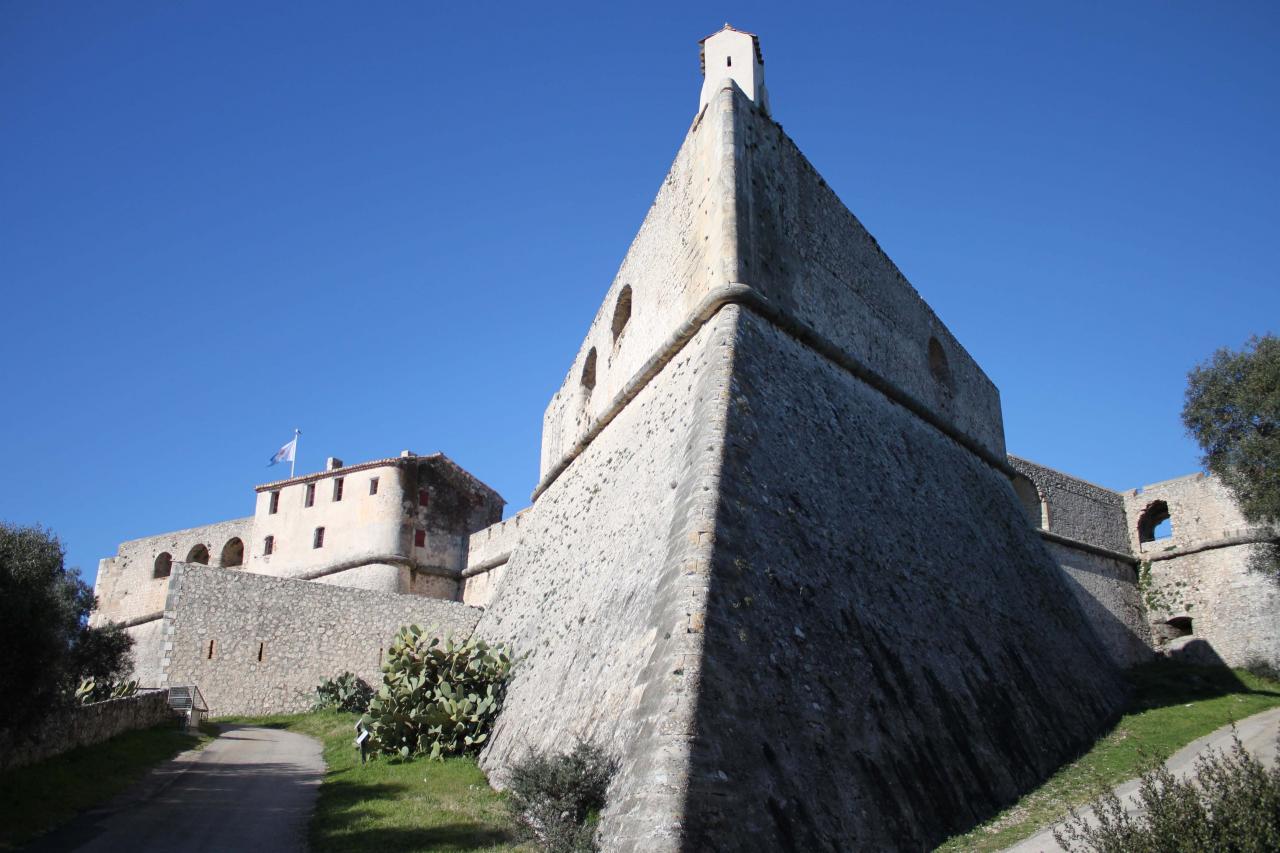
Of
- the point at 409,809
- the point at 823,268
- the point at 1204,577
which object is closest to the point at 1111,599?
the point at 1204,577

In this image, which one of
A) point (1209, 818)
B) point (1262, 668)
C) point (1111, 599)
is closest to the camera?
point (1209, 818)

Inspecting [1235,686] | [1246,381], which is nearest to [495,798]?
[1235,686]

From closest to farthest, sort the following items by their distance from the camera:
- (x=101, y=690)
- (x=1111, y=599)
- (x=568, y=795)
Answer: (x=568, y=795) < (x=101, y=690) < (x=1111, y=599)

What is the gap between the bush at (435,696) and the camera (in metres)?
11.3

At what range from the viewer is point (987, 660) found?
35.8 feet

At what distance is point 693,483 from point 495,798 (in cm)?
371

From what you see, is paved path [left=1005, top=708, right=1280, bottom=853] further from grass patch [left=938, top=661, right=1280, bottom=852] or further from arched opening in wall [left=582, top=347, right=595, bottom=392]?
arched opening in wall [left=582, top=347, right=595, bottom=392]

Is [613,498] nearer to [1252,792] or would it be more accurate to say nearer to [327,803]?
[327,803]

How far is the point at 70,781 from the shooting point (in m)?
10.7

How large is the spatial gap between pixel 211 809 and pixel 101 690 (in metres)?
9.39

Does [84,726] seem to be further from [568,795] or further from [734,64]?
[734,64]

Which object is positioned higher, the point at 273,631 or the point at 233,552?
the point at 233,552

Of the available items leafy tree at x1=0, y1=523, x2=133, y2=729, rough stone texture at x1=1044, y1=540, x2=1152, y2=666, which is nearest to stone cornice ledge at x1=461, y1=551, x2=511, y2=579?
rough stone texture at x1=1044, y1=540, x2=1152, y2=666

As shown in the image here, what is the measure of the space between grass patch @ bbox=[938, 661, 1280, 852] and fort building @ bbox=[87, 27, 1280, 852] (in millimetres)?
291
